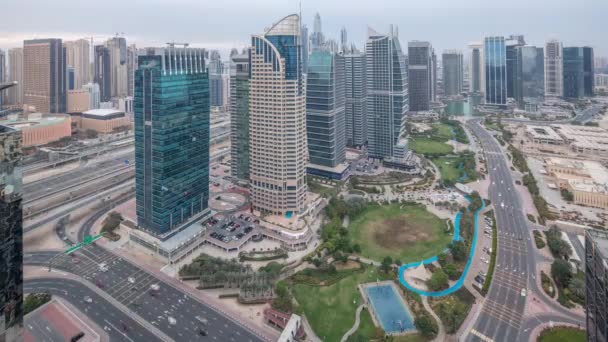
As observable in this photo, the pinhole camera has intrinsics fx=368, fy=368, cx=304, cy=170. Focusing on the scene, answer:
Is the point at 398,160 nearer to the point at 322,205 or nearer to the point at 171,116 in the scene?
the point at 322,205

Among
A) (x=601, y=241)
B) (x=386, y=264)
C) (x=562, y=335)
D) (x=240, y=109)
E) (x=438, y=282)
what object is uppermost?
(x=240, y=109)

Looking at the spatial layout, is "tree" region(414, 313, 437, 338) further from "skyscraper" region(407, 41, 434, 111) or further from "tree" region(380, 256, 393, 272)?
"skyscraper" region(407, 41, 434, 111)

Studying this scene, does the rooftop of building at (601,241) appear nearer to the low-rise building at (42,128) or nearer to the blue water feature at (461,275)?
the blue water feature at (461,275)

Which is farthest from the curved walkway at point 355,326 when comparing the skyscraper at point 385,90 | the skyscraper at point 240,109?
the skyscraper at point 385,90

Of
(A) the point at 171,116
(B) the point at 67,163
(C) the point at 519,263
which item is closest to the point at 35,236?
(A) the point at 171,116

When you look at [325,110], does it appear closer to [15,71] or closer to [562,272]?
[562,272]

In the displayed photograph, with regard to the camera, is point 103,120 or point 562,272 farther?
point 103,120

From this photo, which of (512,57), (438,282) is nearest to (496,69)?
(512,57)
